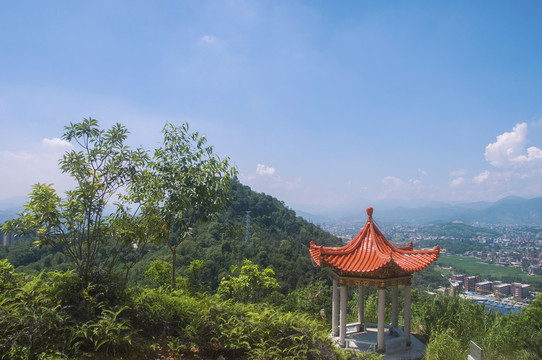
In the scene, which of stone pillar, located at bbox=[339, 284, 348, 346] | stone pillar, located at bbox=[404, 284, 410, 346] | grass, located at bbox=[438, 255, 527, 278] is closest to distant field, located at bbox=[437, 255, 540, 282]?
grass, located at bbox=[438, 255, 527, 278]

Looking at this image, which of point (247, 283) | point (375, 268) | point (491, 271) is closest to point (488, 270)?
point (491, 271)

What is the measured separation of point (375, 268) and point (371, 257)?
546mm

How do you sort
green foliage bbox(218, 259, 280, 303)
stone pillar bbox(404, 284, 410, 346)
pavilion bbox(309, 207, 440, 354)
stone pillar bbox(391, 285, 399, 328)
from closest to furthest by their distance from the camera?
pavilion bbox(309, 207, 440, 354) < stone pillar bbox(404, 284, 410, 346) < stone pillar bbox(391, 285, 399, 328) < green foliage bbox(218, 259, 280, 303)

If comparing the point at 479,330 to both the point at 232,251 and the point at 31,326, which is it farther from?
the point at 232,251

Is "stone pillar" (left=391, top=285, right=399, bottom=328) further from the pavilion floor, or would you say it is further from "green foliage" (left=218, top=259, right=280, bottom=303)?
"green foliage" (left=218, top=259, right=280, bottom=303)

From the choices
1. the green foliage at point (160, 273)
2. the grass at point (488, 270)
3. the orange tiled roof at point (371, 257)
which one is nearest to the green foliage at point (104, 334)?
the orange tiled roof at point (371, 257)

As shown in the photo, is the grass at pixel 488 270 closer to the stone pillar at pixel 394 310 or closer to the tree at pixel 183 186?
the stone pillar at pixel 394 310

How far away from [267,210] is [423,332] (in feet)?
165

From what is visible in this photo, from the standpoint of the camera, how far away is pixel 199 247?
30.3 metres

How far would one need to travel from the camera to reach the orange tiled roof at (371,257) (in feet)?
21.4

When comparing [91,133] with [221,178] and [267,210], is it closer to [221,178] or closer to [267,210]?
[221,178]

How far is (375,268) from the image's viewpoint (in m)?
6.39

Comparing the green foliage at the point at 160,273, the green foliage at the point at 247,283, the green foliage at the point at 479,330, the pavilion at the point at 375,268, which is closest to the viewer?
the green foliage at the point at 479,330

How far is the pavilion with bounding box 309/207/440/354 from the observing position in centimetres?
659
